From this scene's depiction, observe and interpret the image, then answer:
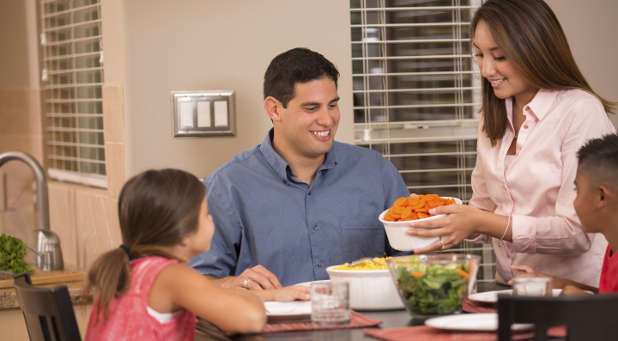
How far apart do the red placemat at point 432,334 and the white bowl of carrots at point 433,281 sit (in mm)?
80

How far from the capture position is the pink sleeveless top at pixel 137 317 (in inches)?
62.5

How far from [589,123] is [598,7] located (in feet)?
3.43

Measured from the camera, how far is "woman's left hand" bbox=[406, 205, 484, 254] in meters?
1.84

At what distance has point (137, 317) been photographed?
5.21 ft

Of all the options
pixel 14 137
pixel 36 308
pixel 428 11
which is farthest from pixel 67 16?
pixel 36 308

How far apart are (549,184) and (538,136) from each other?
13cm

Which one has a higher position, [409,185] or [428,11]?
[428,11]

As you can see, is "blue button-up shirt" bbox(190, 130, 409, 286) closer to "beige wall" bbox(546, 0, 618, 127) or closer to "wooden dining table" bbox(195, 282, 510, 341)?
"wooden dining table" bbox(195, 282, 510, 341)

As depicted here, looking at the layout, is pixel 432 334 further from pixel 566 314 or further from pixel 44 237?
pixel 44 237

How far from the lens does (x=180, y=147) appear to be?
8.84ft

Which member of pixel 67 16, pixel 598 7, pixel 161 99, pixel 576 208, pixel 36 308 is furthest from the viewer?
pixel 67 16

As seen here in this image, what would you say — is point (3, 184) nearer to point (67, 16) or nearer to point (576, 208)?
point (67, 16)

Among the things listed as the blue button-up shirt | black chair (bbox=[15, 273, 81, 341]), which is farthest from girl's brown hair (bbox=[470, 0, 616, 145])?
black chair (bbox=[15, 273, 81, 341])

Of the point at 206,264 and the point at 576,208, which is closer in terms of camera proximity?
the point at 576,208
